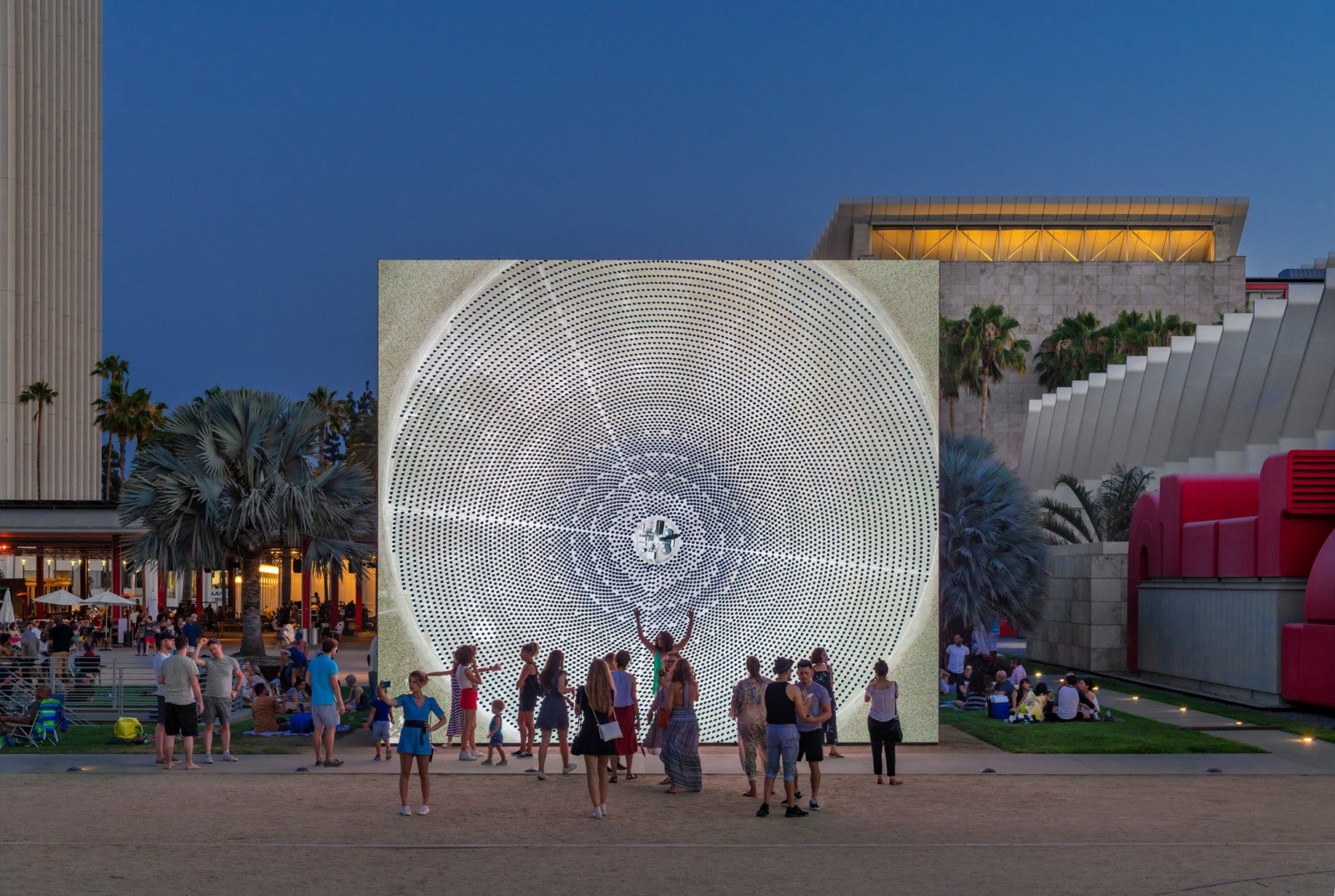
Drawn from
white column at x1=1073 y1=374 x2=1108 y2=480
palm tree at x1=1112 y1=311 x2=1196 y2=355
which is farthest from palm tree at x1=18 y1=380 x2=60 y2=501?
palm tree at x1=1112 y1=311 x2=1196 y2=355

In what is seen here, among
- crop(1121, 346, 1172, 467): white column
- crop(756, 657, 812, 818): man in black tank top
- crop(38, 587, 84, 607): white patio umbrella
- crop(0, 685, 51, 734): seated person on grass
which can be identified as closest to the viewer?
crop(756, 657, 812, 818): man in black tank top

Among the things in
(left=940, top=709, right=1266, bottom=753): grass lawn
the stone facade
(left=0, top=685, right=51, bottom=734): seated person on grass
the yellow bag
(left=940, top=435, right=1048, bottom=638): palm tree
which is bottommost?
(left=940, top=709, right=1266, bottom=753): grass lawn

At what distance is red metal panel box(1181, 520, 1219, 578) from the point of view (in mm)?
23984

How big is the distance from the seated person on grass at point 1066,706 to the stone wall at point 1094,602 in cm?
959

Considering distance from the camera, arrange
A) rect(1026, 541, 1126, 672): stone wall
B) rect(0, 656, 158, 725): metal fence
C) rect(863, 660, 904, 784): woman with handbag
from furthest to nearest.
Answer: rect(1026, 541, 1126, 672): stone wall, rect(0, 656, 158, 725): metal fence, rect(863, 660, 904, 784): woman with handbag

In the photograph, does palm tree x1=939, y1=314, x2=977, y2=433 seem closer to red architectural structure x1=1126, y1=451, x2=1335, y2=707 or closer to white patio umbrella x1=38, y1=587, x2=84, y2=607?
red architectural structure x1=1126, y1=451, x2=1335, y2=707

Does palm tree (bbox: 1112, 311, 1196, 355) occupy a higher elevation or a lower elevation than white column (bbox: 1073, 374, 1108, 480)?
higher

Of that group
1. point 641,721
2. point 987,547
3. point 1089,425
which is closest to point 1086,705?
point 641,721

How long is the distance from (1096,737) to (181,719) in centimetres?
1039

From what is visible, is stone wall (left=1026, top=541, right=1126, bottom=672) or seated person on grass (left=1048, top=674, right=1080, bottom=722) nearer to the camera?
seated person on grass (left=1048, top=674, right=1080, bottom=722)

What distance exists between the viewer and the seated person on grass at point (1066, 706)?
63.3 ft

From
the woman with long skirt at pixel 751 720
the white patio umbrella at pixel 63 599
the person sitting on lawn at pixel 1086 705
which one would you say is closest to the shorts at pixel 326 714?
the woman with long skirt at pixel 751 720

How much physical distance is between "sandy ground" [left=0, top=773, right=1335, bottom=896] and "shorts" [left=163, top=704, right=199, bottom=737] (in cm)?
66

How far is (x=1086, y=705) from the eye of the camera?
19.6 meters
